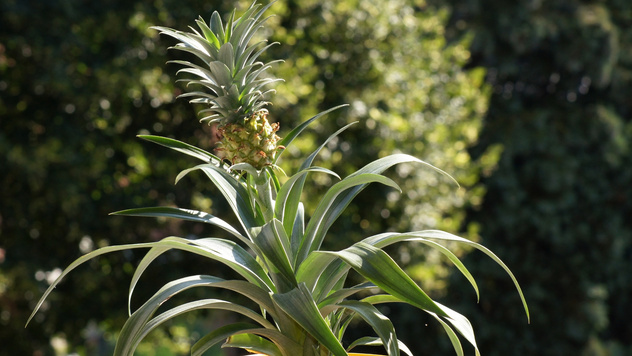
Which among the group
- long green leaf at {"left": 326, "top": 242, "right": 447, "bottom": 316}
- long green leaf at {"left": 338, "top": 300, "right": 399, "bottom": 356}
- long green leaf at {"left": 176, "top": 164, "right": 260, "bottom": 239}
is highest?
long green leaf at {"left": 176, "top": 164, "right": 260, "bottom": 239}

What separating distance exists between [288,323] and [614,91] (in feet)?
22.1

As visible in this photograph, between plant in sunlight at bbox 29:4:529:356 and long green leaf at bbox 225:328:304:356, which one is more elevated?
plant in sunlight at bbox 29:4:529:356

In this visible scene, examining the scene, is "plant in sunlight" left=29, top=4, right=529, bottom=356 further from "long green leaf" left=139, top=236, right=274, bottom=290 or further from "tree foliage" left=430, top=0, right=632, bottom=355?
"tree foliage" left=430, top=0, right=632, bottom=355

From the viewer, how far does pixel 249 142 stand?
107 centimetres

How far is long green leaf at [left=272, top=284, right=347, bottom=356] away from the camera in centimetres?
91

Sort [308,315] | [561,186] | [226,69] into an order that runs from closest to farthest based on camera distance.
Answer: [308,315] < [226,69] < [561,186]

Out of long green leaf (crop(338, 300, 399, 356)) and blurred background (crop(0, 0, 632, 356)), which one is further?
blurred background (crop(0, 0, 632, 356))

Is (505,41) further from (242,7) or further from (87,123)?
(87,123)

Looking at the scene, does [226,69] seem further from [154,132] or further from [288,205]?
[154,132]

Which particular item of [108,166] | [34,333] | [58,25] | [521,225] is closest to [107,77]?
[58,25]

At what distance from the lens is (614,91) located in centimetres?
703

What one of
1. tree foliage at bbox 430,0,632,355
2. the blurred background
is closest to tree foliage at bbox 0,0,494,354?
the blurred background

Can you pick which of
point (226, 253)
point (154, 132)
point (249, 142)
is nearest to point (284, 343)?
point (226, 253)

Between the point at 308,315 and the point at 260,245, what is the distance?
0.12m
